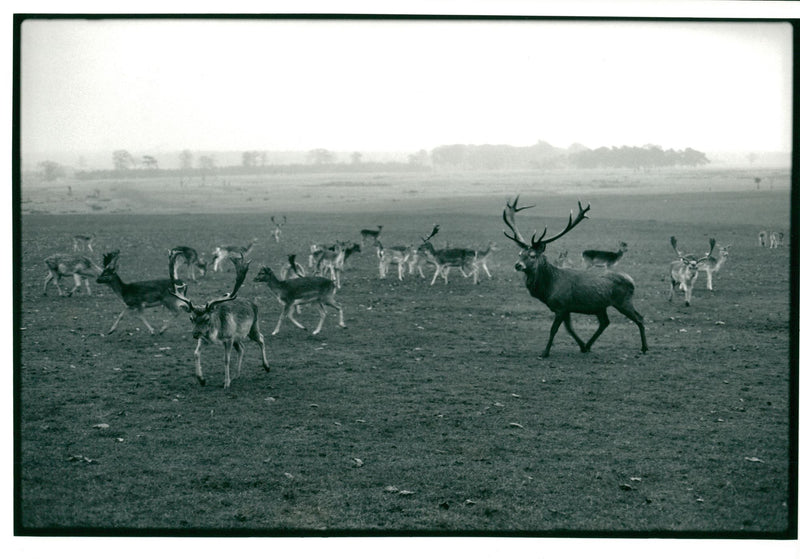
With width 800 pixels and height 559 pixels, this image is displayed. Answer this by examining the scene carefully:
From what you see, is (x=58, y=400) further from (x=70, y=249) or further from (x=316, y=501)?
(x=316, y=501)

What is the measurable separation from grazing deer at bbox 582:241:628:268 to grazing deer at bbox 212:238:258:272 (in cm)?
229

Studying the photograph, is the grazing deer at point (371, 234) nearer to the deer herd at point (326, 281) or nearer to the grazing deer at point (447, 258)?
the deer herd at point (326, 281)

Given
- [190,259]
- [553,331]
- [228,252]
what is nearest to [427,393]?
[553,331]

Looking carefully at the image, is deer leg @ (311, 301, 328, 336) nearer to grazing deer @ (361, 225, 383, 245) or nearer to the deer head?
grazing deer @ (361, 225, 383, 245)

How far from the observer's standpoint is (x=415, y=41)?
4676mm

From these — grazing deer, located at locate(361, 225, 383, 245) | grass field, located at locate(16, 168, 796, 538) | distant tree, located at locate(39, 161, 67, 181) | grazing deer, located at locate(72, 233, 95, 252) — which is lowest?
grass field, located at locate(16, 168, 796, 538)

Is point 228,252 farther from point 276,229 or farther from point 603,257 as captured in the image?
point 603,257

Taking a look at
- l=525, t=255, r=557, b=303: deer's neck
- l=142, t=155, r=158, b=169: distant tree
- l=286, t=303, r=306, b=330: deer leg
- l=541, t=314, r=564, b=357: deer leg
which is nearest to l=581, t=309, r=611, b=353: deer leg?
l=541, t=314, r=564, b=357: deer leg

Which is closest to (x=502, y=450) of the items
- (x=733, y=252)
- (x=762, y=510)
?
(x=762, y=510)

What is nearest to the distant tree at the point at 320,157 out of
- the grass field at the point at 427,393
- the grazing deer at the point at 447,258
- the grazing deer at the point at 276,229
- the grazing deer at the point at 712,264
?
the grass field at the point at 427,393

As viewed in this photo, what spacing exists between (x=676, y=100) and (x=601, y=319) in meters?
1.55

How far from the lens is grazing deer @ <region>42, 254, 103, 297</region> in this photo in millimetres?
4672

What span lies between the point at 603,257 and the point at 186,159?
2.87 m

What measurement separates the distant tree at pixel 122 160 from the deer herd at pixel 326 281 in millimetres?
540
